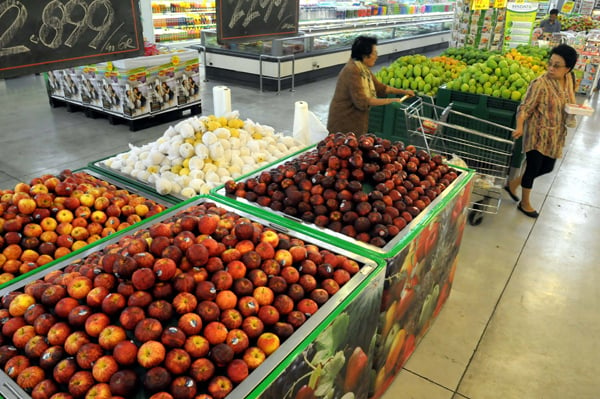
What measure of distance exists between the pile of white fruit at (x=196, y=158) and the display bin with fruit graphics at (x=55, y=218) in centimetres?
38

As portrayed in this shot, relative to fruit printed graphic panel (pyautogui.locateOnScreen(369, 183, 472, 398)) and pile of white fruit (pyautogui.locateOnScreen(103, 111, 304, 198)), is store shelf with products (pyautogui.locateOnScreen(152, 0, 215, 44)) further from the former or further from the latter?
fruit printed graphic panel (pyautogui.locateOnScreen(369, 183, 472, 398))

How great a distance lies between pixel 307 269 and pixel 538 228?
359 cm

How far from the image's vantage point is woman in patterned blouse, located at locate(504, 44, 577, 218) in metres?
A: 4.02

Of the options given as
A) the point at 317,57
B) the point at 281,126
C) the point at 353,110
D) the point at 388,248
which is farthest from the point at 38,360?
the point at 317,57

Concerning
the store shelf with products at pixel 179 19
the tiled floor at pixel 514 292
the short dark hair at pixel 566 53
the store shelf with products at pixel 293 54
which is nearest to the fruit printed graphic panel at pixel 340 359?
the tiled floor at pixel 514 292

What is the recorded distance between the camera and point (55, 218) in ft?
8.02

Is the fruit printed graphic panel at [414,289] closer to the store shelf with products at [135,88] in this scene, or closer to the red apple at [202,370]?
the red apple at [202,370]

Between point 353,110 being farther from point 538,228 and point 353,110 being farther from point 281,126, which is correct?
point 281,126

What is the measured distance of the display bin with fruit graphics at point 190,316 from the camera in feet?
4.21

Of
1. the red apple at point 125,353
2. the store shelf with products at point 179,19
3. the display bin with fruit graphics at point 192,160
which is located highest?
the store shelf with products at point 179,19

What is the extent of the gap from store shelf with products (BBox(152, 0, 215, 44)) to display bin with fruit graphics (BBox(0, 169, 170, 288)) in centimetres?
954

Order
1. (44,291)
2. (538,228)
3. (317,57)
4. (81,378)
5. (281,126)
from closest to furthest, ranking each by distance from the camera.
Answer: (81,378), (44,291), (538,228), (281,126), (317,57)

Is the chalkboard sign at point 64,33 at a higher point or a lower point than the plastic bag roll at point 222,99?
higher

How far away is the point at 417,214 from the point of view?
2328 mm
